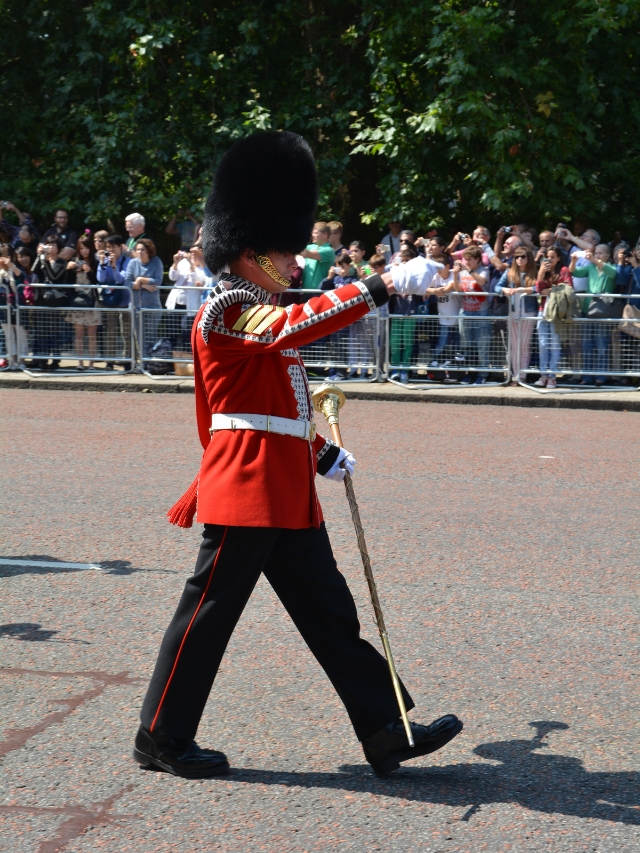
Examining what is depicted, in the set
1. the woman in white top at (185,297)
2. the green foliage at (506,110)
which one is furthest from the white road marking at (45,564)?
the green foliage at (506,110)

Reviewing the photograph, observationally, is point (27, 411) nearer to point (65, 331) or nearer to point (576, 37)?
point (65, 331)

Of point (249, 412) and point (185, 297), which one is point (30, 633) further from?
point (185, 297)

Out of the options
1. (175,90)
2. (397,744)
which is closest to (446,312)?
(175,90)

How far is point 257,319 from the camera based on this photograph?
347 cm

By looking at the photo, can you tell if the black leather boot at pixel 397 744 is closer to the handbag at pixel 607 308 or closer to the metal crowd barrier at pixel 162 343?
the handbag at pixel 607 308

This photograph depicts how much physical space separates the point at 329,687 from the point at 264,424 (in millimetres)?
1201

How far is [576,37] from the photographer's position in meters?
14.8

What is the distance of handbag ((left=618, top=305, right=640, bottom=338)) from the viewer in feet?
40.1

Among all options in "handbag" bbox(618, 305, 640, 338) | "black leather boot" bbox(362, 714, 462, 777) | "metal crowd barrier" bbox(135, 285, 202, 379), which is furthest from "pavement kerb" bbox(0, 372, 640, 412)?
"black leather boot" bbox(362, 714, 462, 777)

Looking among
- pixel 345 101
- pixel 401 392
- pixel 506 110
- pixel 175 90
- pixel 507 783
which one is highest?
pixel 175 90

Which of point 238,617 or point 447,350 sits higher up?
point 447,350

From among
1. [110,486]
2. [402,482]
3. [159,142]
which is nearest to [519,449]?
[402,482]

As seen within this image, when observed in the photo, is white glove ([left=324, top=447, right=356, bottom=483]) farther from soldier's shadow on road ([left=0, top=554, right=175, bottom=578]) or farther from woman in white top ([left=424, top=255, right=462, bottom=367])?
woman in white top ([left=424, top=255, right=462, bottom=367])

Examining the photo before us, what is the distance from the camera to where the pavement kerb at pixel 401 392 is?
1224cm
